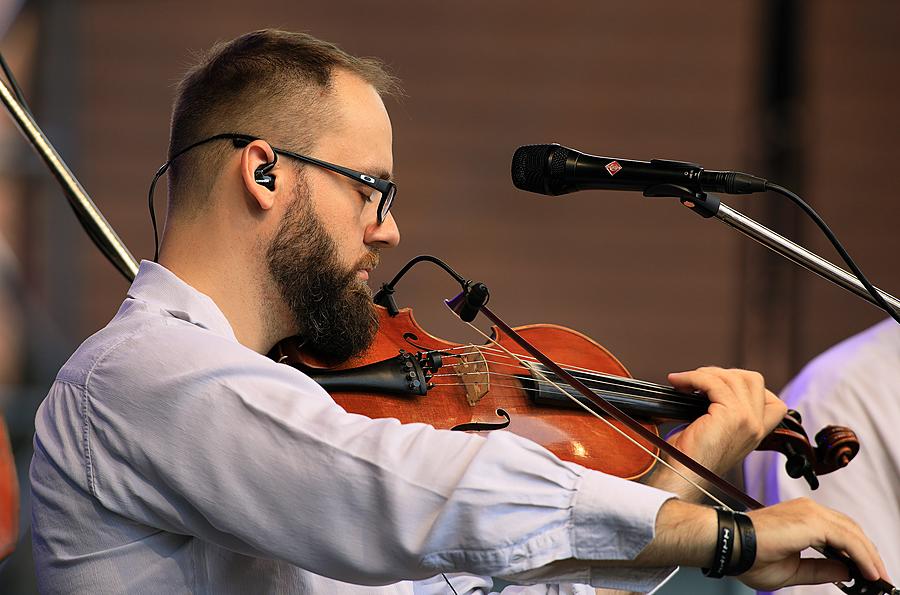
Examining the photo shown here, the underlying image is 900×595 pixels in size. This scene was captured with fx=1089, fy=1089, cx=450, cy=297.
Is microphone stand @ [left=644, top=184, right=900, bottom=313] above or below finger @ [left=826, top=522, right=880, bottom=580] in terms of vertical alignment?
above

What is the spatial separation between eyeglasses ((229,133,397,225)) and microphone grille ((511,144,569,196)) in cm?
20

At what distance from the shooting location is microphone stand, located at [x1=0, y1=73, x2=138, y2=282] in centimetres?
178

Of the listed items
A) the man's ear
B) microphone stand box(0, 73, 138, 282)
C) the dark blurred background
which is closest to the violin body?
the man's ear

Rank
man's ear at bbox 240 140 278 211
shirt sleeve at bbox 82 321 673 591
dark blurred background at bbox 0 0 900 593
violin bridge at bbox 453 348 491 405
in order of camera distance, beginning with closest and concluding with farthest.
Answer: shirt sleeve at bbox 82 321 673 591 < man's ear at bbox 240 140 278 211 < violin bridge at bbox 453 348 491 405 < dark blurred background at bbox 0 0 900 593

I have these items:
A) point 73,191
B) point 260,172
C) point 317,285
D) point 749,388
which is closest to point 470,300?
point 317,285

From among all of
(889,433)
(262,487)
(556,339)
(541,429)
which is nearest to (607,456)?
(541,429)

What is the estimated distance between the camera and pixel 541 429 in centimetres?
169

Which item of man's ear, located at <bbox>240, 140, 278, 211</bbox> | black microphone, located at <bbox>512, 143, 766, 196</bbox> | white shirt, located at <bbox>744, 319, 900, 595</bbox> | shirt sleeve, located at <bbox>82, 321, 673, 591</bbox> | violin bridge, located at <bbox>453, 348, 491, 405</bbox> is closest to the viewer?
shirt sleeve, located at <bbox>82, 321, 673, 591</bbox>

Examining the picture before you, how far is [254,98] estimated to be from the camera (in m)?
1.68

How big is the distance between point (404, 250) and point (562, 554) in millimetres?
3673

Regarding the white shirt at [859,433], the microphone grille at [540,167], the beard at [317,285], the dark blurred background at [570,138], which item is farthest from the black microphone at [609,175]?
the dark blurred background at [570,138]

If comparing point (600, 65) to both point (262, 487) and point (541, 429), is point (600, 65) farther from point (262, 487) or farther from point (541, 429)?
point (262, 487)

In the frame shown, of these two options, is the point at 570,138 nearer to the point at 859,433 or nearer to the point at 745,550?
the point at 859,433

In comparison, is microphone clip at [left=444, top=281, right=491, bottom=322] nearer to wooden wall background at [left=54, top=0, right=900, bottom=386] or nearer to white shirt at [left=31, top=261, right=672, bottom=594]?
white shirt at [left=31, top=261, right=672, bottom=594]
